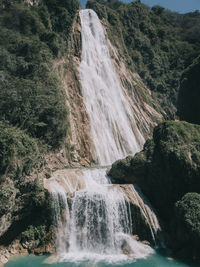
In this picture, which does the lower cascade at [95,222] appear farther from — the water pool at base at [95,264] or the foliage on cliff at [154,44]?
the foliage on cliff at [154,44]

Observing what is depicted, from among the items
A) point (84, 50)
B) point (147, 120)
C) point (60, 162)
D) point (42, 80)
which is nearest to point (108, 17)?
point (84, 50)

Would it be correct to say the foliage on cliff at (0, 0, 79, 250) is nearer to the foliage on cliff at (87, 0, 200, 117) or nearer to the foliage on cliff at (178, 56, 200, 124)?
the foliage on cliff at (178, 56, 200, 124)

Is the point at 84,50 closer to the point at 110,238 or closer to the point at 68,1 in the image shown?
the point at 68,1

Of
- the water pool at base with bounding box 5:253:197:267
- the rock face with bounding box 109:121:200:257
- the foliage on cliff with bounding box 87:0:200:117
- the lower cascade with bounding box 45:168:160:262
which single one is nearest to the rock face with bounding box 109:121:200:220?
the rock face with bounding box 109:121:200:257

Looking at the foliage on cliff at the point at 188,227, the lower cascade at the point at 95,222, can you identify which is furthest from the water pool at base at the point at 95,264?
the foliage on cliff at the point at 188,227

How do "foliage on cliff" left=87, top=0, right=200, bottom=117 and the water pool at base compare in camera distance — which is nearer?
the water pool at base

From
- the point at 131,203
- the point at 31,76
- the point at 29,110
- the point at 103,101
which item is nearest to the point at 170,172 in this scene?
the point at 131,203

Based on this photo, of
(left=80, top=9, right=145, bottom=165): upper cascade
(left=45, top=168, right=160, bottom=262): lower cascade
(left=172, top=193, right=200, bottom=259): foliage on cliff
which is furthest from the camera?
(left=80, top=9, right=145, bottom=165): upper cascade
